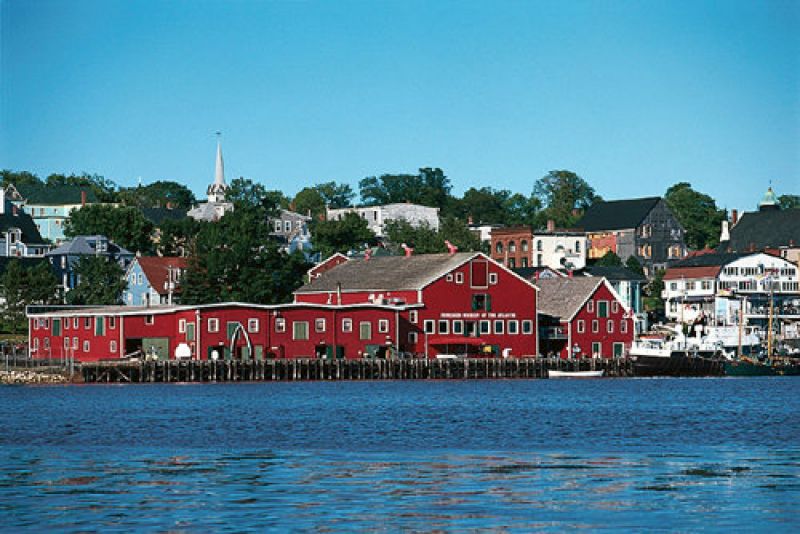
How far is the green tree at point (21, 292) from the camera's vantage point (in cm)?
13738

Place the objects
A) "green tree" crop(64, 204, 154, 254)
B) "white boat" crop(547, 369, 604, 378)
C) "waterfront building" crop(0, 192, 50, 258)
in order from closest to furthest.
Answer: "white boat" crop(547, 369, 604, 378), "green tree" crop(64, 204, 154, 254), "waterfront building" crop(0, 192, 50, 258)

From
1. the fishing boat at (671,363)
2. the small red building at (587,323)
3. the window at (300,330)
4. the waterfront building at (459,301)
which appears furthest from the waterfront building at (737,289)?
the window at (300,330)

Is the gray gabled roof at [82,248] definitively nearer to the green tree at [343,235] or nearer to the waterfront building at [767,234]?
the green tree at [343,235]

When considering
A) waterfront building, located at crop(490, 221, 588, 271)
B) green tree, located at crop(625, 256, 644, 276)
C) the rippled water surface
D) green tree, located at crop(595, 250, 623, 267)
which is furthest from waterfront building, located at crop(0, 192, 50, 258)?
the rippled water surface

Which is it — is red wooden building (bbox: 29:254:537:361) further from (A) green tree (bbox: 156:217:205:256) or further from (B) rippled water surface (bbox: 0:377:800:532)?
(A) green tree (bbox: 156:217:205:256)

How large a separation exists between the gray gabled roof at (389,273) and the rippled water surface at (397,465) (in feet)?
117

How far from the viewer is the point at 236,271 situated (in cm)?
12669

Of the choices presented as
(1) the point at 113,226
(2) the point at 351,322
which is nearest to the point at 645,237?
(1) the point at 113,226

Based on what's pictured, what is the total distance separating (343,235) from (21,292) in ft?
155

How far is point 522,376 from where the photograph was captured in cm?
10700

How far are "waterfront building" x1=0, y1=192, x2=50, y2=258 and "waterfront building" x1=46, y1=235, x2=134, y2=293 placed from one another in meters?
11.6

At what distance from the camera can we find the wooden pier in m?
95.4

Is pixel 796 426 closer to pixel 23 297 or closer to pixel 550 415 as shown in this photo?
pixel 550 415

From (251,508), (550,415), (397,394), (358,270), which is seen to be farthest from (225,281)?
(251,508)
